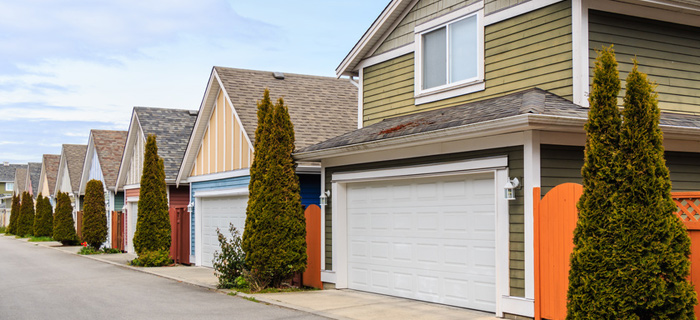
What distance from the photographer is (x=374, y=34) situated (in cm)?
1564

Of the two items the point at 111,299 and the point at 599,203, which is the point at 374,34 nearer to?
the point at 111,299

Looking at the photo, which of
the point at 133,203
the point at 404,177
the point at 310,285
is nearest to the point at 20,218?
the point at 133,203

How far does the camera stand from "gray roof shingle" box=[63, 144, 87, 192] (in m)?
44.2

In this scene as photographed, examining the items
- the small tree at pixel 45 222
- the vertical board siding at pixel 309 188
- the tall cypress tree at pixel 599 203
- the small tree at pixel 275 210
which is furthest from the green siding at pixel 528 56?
the small tree at pixel 45 222

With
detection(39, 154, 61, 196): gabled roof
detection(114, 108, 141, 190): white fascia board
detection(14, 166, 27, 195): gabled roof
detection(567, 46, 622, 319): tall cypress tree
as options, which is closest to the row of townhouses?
detection(567, 46, 622, 319): tall cypress tree

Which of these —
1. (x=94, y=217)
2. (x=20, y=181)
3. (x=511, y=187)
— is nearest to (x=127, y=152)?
(x=94, y=217)

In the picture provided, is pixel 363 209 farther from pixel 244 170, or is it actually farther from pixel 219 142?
pixel 219 142

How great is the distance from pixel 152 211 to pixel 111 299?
9.49 metres

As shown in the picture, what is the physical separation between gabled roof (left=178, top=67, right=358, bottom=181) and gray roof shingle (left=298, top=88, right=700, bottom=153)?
17.3 feet

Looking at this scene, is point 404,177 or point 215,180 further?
point 215,180

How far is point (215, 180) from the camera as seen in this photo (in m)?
21.9

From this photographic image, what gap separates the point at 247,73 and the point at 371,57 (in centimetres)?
723

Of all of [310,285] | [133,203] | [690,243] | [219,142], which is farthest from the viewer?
Answer: [133,203]

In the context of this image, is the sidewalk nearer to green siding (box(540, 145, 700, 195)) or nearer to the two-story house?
the two-story house
